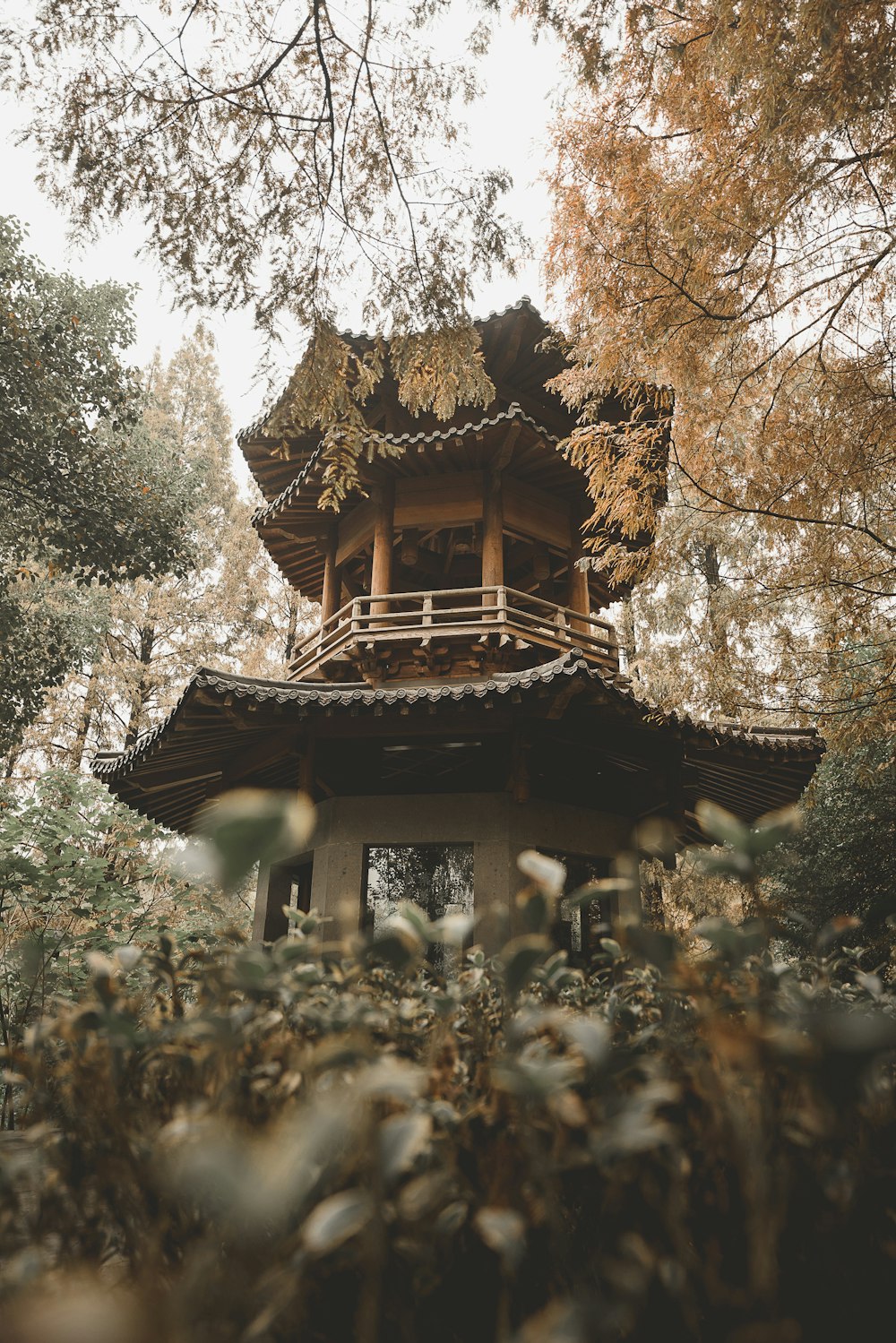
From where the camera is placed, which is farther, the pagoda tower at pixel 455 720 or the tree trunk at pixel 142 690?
the tree trunk at pixel 142 690

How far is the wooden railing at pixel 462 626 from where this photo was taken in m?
6.77

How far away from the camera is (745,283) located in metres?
4.70

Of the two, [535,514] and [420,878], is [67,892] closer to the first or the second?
[420,878]

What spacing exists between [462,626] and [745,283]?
327 centimetres

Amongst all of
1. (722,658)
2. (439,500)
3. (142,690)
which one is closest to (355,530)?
(439,500)

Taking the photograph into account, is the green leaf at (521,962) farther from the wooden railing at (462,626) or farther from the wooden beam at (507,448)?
the wooden beam at (507,448)

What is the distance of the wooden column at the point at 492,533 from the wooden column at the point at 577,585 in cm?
89

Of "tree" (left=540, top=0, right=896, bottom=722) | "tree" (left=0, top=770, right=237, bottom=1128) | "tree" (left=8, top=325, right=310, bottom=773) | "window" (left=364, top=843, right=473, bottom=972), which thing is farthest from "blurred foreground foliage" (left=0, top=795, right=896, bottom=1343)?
"tree" (left=8, top=325, right=310, bottom=773)

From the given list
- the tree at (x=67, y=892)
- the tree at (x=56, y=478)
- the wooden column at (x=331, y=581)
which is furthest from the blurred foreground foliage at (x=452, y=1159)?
the tree at (x=56, y=478)

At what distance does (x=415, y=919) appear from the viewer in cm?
125

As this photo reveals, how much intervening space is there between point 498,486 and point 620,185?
290 centimetres

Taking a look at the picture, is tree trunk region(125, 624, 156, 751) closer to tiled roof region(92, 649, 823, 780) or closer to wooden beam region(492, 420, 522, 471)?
tiled roof region(92, 649, 823, 780)

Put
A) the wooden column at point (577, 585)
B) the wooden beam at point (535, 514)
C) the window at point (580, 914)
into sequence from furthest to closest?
the wooden column at point (577, 585) < the wooden beam at point (535, 514) < the window at point (580, 914)

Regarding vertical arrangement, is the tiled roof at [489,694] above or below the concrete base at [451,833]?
above
